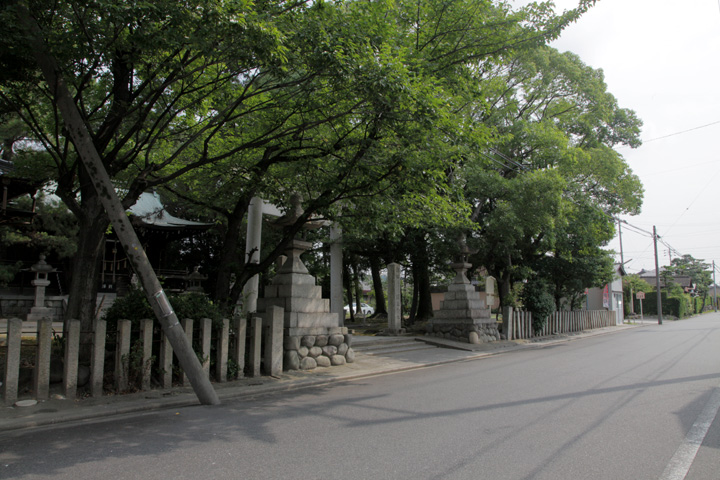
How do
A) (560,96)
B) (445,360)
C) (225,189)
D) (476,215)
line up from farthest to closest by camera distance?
1. (560,96)
2. (476,215)
3. (445,360)
4. (225,189)

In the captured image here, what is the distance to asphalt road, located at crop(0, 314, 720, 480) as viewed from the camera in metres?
4.08

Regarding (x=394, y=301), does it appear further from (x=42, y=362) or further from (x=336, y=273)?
(x=42, y=362)

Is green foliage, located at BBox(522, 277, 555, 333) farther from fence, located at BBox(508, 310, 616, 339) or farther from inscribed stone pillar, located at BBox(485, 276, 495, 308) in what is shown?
inscribed stone pillar, located at BBox(485, 276, 495, 308)

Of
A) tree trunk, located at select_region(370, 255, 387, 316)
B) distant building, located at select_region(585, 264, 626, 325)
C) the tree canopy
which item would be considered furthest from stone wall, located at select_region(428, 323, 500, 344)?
distant building, located at select_region(585, 264, 626, 325)

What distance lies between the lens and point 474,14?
884cm

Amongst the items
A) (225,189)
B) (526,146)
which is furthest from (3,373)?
(526,146)

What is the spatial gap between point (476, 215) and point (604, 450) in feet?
48.6

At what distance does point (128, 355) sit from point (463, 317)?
12.2 meters

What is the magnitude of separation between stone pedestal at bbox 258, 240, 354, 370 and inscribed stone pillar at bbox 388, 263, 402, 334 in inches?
253

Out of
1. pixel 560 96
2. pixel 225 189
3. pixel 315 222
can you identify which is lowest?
pixel 315 222

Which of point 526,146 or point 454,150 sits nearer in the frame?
point 454,150

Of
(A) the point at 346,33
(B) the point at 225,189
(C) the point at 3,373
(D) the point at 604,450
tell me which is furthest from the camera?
(B) the point at 225,189

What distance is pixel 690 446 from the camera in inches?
187

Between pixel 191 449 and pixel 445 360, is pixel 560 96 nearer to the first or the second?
pixel 445 360
